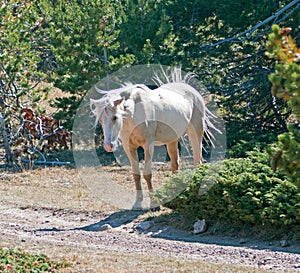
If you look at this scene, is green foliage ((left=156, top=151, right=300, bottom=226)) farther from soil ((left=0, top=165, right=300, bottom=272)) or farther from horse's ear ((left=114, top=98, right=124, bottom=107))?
horse's ear ((left=114, top=98, right=124, bottom=107))

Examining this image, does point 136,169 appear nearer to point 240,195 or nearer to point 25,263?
point 240,195

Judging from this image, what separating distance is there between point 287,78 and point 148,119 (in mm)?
7162

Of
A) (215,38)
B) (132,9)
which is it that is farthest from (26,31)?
(215,38)

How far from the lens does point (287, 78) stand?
5578mm

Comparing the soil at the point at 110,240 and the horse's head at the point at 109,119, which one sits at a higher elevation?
the horse's head at the point at 109,119

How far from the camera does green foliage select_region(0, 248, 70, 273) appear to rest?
882 centimetres

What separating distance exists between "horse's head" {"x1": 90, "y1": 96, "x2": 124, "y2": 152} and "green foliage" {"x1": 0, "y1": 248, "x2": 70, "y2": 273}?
93.1 inches

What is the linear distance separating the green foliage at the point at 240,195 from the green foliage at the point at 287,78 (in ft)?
14.6

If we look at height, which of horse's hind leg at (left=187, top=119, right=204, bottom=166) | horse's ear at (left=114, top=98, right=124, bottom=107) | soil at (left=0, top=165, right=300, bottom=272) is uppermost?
horse's ear at (left=114, top=98, right=124, bottom=107)

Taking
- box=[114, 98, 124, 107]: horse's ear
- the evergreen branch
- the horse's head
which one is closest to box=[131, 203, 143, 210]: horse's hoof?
the horse's head

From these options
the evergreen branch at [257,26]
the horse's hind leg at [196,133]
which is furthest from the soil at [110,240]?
the evergreen branch at [257,26]

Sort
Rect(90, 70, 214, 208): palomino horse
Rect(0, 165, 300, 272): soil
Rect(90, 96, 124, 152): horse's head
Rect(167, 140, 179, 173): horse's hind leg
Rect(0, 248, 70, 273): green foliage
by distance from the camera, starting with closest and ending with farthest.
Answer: Rect(0, 248, 70, 273): green foliage
Rect(0, 165, 300, 272): soil
Rect(90, 96, 124, 152): horse's head
Rect(90, 70, 214, 208): palomino horse
Rect(167, 140, 179, 173): horse's hind leg

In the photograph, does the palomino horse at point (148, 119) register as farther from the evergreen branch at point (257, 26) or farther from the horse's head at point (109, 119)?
the evergreen branch at point (257, 26)

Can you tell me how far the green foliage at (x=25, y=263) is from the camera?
8.82m
